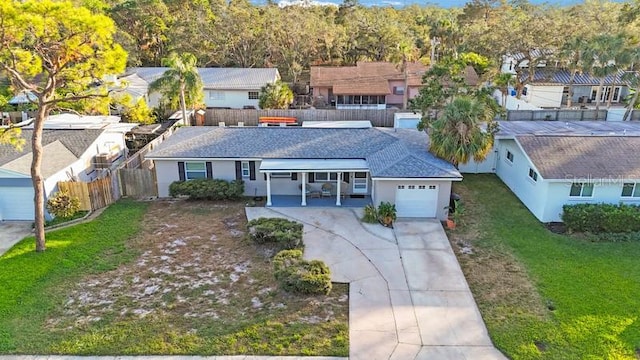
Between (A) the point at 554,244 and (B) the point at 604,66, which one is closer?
(A) the point at 554,244

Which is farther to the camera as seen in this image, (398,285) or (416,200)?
(416,200)

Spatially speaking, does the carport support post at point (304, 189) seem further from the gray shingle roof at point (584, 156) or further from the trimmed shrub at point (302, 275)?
the gray shingle roof at point (584, 156)

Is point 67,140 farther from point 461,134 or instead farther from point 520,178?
point 520,178

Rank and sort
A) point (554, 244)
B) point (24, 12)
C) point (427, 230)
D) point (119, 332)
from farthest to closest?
point (427, 230), point (554, 244), point (24, 12), point (119, 332)

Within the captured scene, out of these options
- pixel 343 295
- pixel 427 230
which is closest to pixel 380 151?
pixel 427 230

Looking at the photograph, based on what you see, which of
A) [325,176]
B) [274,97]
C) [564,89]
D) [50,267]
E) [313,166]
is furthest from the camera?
[564,89]

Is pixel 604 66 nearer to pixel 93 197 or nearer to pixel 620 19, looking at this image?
pixel 620 19

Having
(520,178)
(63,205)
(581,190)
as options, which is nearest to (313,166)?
(520,178)
